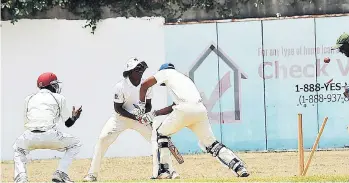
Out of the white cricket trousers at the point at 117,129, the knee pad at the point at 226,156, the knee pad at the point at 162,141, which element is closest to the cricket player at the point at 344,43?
the knee pad at the point at 226,156

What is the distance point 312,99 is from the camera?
1994 centimetres

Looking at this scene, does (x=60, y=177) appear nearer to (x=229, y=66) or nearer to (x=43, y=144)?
(x=43, y=144)

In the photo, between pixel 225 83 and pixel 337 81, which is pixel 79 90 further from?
pixel 337 81

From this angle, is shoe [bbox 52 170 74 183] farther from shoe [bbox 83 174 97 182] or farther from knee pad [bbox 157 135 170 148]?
knee pad [bbox 157 135 170 148]

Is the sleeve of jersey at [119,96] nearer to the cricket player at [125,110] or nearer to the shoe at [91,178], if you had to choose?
the cricket player at [125,110]

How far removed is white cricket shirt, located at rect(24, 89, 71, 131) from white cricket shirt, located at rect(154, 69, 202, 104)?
135 centimetres

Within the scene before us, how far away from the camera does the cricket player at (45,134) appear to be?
12906 millimetres

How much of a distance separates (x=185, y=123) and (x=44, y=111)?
1822 mm

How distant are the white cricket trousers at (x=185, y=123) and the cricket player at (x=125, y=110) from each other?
0.77 metres

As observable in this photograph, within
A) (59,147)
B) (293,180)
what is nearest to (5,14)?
(59,147)

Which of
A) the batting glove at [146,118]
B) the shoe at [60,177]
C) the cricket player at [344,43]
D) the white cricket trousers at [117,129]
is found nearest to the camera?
the cricket player at [344,43]

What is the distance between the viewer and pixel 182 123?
43.9 ft

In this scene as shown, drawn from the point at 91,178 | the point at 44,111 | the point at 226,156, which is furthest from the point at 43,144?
the point at 226,156

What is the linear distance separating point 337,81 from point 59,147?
27.1ft
